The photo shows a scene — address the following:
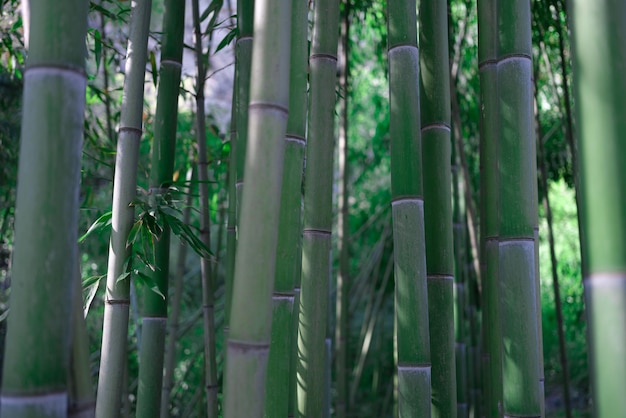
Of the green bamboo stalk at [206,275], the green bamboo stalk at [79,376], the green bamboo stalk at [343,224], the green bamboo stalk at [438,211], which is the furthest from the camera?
the green bamboo stalk at [343,224]

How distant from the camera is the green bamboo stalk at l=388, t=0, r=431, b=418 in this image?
156 centimetres

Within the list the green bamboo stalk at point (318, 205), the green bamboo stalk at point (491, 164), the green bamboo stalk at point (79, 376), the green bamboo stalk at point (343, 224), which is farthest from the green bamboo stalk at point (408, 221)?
the green bamboo stalk at point (343, 224)

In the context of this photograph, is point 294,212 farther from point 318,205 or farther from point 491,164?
point 491,164

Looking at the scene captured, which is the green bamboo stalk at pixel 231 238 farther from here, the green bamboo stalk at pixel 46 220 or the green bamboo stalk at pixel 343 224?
the green bamboo stalk at pixel 343 224

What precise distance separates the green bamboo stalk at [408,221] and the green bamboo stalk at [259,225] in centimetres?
56

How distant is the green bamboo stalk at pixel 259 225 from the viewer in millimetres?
A: 1041

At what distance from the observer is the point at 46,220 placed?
0.98 metres

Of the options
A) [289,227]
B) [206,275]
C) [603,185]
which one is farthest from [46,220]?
[206,275]

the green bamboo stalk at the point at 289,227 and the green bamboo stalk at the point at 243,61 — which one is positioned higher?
the green bamboo stalk at the point at 243,61

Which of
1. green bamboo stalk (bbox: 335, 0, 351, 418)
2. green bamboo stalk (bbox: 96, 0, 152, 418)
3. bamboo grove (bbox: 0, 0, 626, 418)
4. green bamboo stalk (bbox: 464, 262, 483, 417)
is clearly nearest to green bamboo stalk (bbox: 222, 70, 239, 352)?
bamboo grove (bbox: 0, 0, 626, 418)

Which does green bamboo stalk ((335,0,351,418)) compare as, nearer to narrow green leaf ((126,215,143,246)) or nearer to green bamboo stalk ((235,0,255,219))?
green bamboo stalk ((235,0,255,219))

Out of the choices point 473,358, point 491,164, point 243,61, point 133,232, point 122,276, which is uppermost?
point 243,61

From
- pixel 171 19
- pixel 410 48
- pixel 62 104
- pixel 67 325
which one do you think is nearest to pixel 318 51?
pixel 410 48

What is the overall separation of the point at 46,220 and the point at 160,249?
84 centimetres
